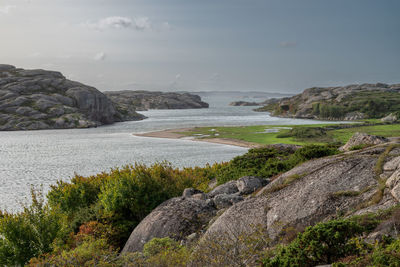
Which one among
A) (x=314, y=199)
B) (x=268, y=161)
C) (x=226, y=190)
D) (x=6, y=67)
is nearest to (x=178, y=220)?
(x=226, y=190)

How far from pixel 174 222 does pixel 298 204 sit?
4.24m

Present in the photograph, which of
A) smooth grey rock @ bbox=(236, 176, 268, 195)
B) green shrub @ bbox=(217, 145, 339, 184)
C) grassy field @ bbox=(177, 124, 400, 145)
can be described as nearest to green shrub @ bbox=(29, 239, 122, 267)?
smooth grey rock @ bbox=(236, 176, 268, 195)

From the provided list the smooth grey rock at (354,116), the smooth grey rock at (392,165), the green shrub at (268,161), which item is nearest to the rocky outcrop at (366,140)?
the green shrub at (268,161)

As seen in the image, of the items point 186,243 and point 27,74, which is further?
point 27,74

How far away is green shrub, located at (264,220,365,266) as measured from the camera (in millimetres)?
5867

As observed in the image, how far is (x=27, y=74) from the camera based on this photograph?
126 meters

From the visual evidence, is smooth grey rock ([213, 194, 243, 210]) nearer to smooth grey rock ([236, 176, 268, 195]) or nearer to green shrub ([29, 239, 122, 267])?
smooth grey rock ([236, 176, 268, 195])

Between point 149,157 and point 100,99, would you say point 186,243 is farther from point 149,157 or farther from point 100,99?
point 100,99

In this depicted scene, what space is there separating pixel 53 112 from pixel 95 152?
6324 centimetres

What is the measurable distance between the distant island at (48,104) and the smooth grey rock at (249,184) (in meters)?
88.3

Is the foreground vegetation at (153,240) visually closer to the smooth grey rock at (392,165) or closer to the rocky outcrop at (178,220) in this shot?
the rocky outcrop at (178,220)

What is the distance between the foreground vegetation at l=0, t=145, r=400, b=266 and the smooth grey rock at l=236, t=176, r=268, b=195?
3643mm

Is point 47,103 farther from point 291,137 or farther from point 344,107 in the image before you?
point 344,107

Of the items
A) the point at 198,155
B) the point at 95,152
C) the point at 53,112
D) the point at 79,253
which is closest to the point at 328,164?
the point at 79,253
